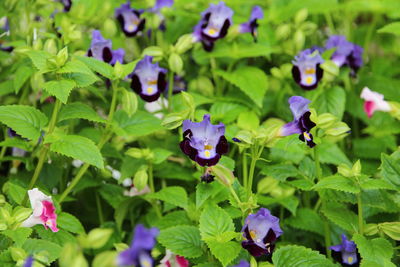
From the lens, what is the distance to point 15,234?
1346 mm

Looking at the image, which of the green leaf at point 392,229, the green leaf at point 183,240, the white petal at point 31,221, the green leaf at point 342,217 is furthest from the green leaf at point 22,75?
the green leaf at point 392,229

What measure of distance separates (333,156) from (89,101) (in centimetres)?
74

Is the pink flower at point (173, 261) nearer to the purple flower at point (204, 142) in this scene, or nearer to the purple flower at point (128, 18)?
the purple flower at point (204, 142)

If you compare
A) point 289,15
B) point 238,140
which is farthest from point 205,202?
point 289,15

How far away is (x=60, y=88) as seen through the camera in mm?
1491

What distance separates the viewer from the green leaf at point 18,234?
1.32 meters

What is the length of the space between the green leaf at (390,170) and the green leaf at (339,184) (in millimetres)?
88

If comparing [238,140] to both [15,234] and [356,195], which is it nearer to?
[356,195]

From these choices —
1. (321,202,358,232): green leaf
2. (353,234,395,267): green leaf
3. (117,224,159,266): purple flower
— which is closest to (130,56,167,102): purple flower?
(321,202,358,232): green leaf

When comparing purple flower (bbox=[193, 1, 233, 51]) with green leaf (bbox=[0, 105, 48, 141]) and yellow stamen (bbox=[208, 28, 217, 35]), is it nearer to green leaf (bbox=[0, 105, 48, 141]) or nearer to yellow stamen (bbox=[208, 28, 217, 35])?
yellow stamen (bbox=[208, 28, 217, 35])

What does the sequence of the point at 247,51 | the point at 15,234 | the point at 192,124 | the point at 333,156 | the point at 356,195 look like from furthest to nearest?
the point at 247,51
the point at 333,156
the point at 356,195
the point at 192,124
the point at 15,234

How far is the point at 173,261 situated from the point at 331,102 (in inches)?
29.9

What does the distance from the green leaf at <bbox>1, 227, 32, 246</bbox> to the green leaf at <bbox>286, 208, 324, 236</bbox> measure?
0.70m

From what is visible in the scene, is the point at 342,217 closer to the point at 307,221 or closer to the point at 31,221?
the point at 307,221
